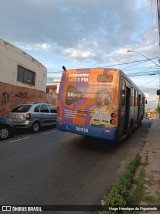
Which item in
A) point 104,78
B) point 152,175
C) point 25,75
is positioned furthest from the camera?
point 25,75

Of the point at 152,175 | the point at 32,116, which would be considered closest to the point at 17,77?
the point at 32,116

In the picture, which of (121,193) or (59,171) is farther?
(59,171)

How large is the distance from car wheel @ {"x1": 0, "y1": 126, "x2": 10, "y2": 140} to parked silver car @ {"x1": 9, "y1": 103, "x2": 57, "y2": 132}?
1.83 metres

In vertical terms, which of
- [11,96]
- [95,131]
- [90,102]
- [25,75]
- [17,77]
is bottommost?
[95,131]

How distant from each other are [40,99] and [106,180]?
60.6 feet

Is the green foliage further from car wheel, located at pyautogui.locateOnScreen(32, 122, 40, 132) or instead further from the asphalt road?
car wheel, located at pyautogui.locateOnScreen(32, 122, 40, 132)

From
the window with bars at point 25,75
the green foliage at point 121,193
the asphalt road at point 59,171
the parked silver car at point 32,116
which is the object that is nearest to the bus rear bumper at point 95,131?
the asphalt road at point 59,171

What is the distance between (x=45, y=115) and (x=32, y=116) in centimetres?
151

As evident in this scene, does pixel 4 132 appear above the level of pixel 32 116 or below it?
below

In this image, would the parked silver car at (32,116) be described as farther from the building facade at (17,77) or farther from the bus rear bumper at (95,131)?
the bus rear bumper at (95,131)

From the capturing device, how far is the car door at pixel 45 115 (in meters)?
14.7

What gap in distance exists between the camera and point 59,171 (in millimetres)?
6324

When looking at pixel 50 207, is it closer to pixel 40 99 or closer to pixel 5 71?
pixel 5 71

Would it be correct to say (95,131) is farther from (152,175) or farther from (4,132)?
(4,132)
